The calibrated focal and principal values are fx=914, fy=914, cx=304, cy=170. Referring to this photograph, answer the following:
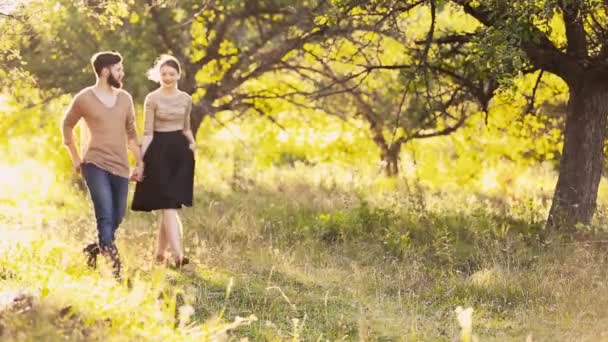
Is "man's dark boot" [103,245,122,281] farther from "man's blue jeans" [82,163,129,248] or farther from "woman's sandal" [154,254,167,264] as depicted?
"woman's sandal" [154,254,167,264]

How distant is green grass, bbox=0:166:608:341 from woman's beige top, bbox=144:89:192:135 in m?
1.17

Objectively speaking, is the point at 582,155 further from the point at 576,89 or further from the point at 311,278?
the point at 311,278

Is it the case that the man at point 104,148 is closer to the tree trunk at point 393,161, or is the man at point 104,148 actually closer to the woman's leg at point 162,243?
Result: the woman's leg at point 162,243

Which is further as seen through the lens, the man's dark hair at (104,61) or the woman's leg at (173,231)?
the woman's leg at (173,231)

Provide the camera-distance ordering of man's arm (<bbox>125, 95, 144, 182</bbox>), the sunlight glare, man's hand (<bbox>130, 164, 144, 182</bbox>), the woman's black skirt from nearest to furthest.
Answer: man's arm (<bbox>125, 95, 144, 182</bbox>) < man's hand (<bbox>130, 164, 144, 182</bbox>) < the woman's black skirt < the sunlight glare

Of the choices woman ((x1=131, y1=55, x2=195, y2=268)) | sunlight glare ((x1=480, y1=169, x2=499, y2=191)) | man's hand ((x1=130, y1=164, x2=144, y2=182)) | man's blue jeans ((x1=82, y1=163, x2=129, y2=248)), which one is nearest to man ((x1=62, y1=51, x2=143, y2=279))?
man's blue jeans ((x1=82, y1=163, x2=129, y2=248))

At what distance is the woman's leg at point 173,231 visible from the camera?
8270 mm

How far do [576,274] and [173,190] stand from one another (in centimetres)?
378

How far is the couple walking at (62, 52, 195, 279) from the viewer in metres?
7.39

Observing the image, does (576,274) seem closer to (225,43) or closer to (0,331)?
(0,331)

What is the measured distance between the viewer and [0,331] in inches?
201

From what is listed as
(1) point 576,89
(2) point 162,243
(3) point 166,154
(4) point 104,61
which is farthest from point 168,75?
(1) point 576,89

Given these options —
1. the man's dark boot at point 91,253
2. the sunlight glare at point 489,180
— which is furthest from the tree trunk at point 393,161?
the man's dark boot at point 91,253

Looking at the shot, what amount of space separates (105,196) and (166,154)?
103 centimetres
